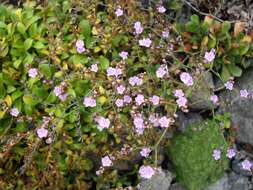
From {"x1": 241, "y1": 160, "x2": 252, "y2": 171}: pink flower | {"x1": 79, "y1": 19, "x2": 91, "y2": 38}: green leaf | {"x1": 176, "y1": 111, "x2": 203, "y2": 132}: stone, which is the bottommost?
{"x1": 241, "y1": 160, "x2": 252, "y2": 171}: pink flower

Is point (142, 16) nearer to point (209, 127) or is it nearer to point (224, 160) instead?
point (209, 127)

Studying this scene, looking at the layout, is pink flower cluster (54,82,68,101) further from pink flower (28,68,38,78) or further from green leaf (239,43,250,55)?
green leaf (239,43,250,55)

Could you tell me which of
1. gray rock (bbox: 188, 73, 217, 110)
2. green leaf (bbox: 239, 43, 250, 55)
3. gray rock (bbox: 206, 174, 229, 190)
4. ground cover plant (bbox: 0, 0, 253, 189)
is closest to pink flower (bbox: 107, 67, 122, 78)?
ground cover plant (bbox: 0, 0, 253, 189)

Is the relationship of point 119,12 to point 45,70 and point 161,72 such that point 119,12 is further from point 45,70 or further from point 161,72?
point 45,70

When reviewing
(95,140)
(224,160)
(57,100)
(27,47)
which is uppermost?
(27,47)

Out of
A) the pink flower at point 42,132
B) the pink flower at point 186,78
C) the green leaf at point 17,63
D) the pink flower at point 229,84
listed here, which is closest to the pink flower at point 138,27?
the pink flower at point 186,78

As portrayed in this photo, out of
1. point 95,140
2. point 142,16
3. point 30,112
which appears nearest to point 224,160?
point 95,140

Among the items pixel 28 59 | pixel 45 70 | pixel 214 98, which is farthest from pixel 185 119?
pixel 28 59
